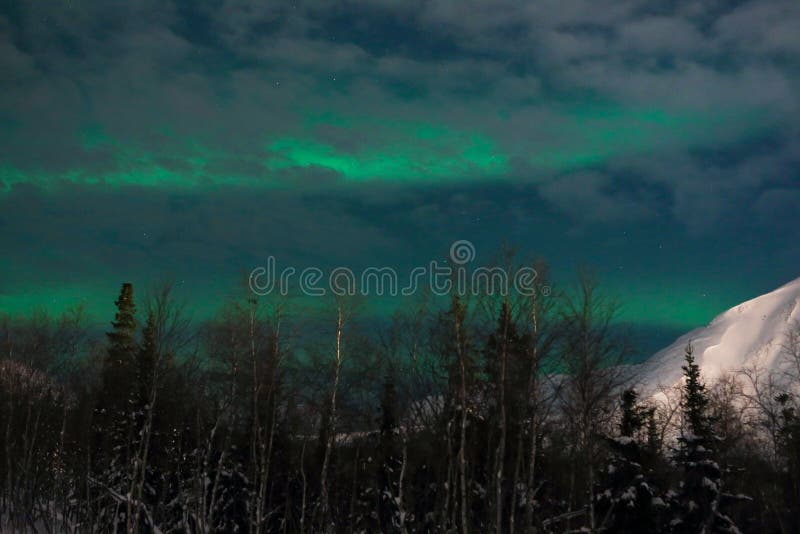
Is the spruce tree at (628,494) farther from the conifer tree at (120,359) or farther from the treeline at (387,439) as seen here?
the conifer tree at (120,359)

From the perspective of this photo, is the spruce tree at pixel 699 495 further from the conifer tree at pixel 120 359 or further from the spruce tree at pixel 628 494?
the conifer tree at pixel 120 359

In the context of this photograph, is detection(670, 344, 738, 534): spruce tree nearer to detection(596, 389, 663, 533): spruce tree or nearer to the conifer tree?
detection(596, 389, 663, 533): spruce tree

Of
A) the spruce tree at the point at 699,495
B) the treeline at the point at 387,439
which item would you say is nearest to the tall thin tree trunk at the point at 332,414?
the treeline at the point at 387,439

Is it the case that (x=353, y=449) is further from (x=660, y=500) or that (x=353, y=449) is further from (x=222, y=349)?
(x=660, y=500)

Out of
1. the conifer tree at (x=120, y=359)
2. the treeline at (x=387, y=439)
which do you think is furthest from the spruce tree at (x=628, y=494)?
the conifer tree at (x=120, y=359)

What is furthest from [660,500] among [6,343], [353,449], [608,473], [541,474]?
[6,343]

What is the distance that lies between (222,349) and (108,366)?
16463 millimetres

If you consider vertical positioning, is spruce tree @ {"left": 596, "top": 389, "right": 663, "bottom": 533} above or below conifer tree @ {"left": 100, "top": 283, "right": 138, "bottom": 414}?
below

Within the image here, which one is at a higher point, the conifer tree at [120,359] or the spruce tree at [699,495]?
the conifer tree at [120,359]

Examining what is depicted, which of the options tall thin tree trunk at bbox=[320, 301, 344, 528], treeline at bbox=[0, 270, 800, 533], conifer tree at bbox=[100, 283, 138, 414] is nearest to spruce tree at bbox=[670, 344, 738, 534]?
treeline at bbox=[0, 270, 800, 533]

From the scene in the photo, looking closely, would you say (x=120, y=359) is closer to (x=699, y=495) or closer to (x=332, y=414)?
(x=332, y=414)

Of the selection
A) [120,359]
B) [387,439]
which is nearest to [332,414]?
[387,439]

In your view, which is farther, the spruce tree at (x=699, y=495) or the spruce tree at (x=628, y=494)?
the spruce tree at (x=628, y=494)

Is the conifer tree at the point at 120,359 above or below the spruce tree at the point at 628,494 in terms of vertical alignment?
above
